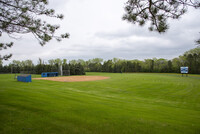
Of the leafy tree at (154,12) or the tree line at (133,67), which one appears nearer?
the leafy tree at (154,12)

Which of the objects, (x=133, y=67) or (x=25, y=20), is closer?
(x=25, y=20)

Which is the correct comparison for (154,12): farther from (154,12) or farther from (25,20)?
(25,20)

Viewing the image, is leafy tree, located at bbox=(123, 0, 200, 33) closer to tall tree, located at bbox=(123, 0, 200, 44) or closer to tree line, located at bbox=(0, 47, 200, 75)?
tall tree, located at bbox=(123, 0, 200, 44)

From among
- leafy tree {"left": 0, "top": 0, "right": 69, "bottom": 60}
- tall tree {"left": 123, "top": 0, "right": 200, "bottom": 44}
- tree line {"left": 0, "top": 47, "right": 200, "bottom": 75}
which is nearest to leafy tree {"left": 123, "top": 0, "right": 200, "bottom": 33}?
tall tree {"left": 123, "top": 0, "right": 200, "bottom": 44}

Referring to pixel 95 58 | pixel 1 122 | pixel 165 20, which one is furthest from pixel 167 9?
pixel 95 58

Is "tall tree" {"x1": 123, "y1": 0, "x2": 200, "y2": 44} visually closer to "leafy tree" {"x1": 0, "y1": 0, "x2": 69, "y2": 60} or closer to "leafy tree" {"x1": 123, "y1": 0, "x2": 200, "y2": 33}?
"leafy tree" {"x1": 123, "y1": 0, "x2": 200, "y2": 33}

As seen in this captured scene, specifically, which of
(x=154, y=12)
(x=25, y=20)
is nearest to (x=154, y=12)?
(x=154, y=12)

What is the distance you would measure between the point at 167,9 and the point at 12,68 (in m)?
84.1

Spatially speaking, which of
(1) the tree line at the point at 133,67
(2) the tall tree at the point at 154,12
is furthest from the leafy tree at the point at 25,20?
(1) the tree line at the point at 133,67

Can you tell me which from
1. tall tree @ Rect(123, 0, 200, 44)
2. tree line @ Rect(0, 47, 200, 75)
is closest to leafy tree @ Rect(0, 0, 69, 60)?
tall tree @ Rect(123, 0, 200, 44)

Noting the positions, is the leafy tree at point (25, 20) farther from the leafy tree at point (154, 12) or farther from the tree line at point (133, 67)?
the tree line at point (133, 67)

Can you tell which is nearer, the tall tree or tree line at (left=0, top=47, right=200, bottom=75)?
the tall tree

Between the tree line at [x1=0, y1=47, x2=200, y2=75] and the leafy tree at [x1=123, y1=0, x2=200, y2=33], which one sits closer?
the leafy tree at [x1=123, y1=0, x2=200, y2=33]

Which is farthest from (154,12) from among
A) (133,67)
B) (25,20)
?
(133,67)
